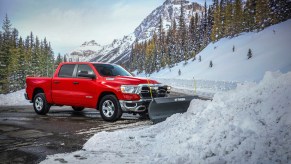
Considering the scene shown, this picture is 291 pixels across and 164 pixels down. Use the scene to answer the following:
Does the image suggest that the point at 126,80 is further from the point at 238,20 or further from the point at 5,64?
the point at 238,20

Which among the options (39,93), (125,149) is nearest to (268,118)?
(125,149)

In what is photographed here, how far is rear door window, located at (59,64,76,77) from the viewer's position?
10.6 meters

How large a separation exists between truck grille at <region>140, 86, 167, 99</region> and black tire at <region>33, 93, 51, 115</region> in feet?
13.6

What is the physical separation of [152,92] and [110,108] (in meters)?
1.41

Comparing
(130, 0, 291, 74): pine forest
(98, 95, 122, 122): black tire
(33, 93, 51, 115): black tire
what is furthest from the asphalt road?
(130, 0, 291, 74): pine forest

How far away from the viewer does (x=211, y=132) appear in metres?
4.87

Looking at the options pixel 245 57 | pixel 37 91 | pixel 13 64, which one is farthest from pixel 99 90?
pixel 13 64

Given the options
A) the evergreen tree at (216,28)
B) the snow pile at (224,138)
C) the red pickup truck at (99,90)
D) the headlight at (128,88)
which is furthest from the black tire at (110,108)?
the evergreen tree at (216,28)

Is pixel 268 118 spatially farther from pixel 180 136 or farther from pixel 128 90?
pixel 128 90

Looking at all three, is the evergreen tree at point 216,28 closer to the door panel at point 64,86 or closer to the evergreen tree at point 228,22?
the evergreen tree at point 228,22

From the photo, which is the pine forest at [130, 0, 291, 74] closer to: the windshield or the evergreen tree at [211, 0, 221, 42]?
the evergreen tree at [211, 0, 221, 42]

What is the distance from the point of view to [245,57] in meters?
54.2

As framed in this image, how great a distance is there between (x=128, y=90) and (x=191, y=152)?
186 inches

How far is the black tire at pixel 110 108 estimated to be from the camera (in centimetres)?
915
